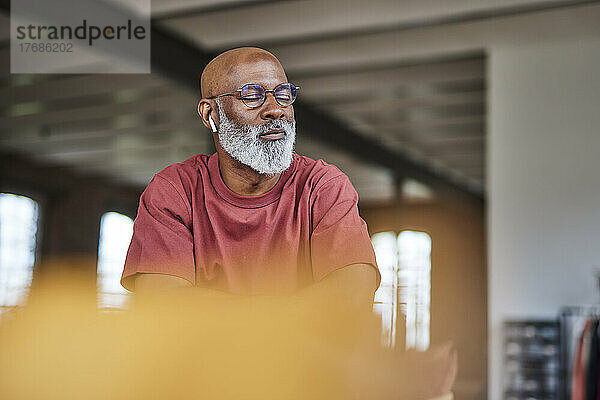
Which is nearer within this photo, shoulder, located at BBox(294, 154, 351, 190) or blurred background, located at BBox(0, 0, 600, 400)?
shoulder, located at BBox(294, 154, 351, 190)

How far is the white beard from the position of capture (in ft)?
2.36

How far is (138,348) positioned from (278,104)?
0.34 meters

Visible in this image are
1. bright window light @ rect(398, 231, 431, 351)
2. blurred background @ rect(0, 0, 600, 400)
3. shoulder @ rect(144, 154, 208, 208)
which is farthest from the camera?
blurred background @ rect(0, 0, 600, 400)

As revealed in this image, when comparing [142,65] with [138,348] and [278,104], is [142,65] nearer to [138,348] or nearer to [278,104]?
[278,104]

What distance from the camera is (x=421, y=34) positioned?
4.13 metres

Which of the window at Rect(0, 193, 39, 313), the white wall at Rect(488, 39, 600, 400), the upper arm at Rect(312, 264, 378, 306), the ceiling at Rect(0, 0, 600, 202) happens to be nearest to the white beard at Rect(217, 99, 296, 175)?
the upper arm at Rect(312, 264, 378, 306)

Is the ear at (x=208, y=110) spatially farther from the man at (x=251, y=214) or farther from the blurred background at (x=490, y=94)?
the blurred background at (x=490, y=94)

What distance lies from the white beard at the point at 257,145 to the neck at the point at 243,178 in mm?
14

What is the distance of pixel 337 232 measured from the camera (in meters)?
0.74

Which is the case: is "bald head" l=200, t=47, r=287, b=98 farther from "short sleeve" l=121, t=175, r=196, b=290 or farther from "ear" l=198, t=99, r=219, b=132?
"short sleeve" l=121, t=175, r=196, b=290

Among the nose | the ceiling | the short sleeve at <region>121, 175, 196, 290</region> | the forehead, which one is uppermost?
the ceiling

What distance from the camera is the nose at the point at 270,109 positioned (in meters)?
0.71

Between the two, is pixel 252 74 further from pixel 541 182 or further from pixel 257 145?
pixel 541 182

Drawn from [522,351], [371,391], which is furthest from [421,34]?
[371,391]
